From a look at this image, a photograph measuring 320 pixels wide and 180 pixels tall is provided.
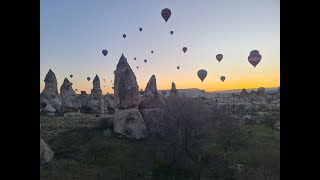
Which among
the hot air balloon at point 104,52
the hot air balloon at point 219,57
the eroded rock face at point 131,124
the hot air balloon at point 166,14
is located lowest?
the eroded rock face at point 131,124

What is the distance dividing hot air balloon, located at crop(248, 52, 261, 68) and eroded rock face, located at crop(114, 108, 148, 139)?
9452 millimetres

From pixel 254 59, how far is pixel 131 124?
1077 centimetres

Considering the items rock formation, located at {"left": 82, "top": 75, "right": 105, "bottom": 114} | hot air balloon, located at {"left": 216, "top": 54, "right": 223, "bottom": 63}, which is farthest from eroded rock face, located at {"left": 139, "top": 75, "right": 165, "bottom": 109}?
rock formation, located at {"left": 82, "top": 75, "right": 105, "bottom": 114}

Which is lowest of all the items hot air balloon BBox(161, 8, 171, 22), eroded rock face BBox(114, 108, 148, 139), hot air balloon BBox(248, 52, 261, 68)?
eroded rock face BBox(114, 108, 148, 139)

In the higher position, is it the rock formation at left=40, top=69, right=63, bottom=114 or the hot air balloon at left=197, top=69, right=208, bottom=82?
the hot air balloon at left=197, top=69, right=208, bottom=82

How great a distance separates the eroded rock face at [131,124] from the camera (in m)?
25.6

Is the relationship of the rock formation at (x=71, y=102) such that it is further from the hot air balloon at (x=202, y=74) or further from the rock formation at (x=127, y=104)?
the hot air balloon at (x=202, y=74)

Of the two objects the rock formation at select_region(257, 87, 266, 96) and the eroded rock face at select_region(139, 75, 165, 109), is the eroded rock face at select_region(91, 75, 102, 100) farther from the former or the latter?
the rock formation at select_region(257, 87, 266, 96)

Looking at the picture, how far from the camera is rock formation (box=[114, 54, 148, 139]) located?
25.9m

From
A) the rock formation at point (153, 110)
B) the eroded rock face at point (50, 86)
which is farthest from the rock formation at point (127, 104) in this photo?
the eroded rock face at point (50, 86)

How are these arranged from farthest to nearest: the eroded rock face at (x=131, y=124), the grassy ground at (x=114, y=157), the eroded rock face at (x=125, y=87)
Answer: the eroded rock face at (x=125, y=87) → the eroded rock face at (x=131, y=124) → the grassy ground at (x=114, y=157)

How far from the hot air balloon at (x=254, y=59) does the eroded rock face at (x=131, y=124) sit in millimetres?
9452
